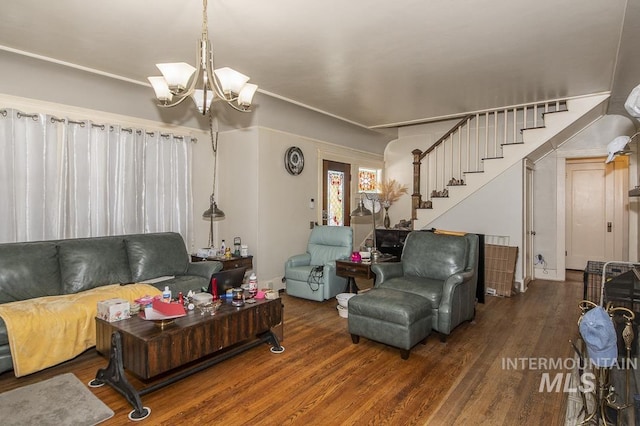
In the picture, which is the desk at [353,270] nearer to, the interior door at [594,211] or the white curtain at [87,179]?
the white curtain at [87,179]

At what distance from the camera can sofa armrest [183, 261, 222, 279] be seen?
420 cm

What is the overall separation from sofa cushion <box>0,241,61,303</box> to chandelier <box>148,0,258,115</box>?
2017 mm

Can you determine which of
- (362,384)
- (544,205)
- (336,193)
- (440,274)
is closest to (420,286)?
(440,274)

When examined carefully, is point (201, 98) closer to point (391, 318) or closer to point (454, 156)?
point (391, 318)

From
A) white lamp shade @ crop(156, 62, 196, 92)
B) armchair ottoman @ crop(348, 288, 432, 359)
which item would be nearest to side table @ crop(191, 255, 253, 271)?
armchair ottoman @ crop(348, 288, 432, 359)

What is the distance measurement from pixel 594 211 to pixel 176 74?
7.37 metres

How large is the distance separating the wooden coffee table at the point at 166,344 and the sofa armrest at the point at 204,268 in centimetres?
127

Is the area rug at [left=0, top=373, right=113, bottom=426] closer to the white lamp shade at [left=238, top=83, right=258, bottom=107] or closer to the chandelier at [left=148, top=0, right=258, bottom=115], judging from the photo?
the chandelier at [left=148, top=0, right=258, bottom=115]

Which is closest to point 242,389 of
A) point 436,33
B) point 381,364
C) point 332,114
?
point 381,364

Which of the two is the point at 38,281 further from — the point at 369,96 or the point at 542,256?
the point at 542,256

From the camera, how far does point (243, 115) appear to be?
494cm

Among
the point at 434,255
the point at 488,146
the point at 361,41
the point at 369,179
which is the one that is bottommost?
the point at 434,255

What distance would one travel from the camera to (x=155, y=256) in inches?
162

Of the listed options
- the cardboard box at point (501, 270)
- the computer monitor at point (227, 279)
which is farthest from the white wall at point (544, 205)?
the computer monitor at point (227, 279)
